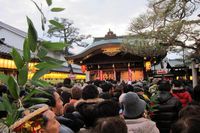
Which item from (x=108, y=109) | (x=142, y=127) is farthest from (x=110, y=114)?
(x=142, y=127)

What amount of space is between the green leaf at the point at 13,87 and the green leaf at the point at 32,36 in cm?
21

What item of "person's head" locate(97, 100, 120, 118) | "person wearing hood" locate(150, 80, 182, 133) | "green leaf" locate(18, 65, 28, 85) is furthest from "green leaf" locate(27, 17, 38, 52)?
"person wearing hood" locate(150, 80, 182, 133)

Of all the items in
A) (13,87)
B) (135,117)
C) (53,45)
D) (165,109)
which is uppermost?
(53,45)

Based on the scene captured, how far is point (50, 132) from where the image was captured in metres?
2.45

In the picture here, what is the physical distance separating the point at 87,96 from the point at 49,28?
3093 millimetres

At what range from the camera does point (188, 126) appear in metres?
2.20

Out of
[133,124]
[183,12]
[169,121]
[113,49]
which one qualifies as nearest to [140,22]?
[183,12]

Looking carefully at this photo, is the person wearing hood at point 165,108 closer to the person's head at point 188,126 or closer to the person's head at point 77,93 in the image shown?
the person's head at point 77,93

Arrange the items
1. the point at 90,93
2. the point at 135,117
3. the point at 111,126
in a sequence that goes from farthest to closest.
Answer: the point at 90,93
the point at 135,117
the point at 111,126

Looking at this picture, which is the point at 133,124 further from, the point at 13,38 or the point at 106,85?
the point at 13,38

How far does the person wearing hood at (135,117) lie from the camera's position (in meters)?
3.71

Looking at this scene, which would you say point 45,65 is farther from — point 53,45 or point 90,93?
point 90,93

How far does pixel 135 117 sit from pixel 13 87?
231cm

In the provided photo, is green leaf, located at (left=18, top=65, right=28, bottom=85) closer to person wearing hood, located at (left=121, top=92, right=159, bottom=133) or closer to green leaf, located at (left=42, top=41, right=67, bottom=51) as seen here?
green leaf, located at (left=42, top=41, right=67, bottom=51)
